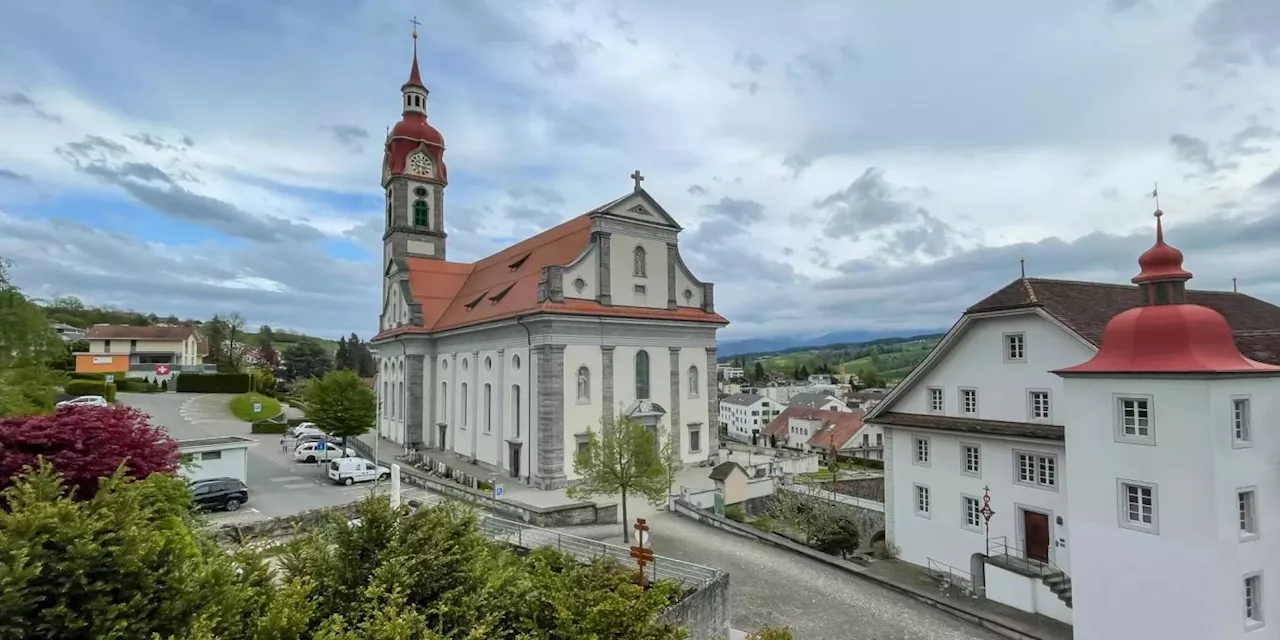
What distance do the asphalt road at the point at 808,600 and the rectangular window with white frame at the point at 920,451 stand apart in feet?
15.7

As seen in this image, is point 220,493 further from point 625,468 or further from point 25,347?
point 25,347

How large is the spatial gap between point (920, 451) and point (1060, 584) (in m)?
5.49

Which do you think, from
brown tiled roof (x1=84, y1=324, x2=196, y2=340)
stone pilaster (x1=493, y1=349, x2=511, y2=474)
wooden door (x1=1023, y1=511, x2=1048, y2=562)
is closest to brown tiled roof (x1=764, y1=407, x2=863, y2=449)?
stone pilaster (x1=493, y1=349, x2=511, y2=474)

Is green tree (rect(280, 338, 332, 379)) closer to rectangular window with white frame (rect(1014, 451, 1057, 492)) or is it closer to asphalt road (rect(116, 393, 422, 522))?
asphalt road (rect(116, 393, 422, 522))

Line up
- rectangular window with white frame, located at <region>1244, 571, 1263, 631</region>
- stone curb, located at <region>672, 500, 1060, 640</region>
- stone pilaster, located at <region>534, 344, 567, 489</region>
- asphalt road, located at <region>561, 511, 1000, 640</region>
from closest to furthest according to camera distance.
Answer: rectangular window with white frame, located at <region>1244, 571, 1263, 631</region>
asphalt road, located at <region>561, 511, 1000, 640</region>
stone curb, located at <region>672, 500, 1060, 640</region>
stone pilaster, located at <region>534, 344, 567, 489</region>

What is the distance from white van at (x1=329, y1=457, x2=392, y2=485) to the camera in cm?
2767

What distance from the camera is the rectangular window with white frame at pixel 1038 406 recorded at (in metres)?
17.4

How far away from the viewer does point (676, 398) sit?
31547mm

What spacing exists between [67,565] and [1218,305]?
27308 millimetres

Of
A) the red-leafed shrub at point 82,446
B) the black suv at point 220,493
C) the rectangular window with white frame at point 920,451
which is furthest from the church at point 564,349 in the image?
the red-leafed shrub at point 82,446

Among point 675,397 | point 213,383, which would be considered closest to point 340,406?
point 675,397

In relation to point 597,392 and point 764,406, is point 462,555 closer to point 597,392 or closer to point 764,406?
point 597,392

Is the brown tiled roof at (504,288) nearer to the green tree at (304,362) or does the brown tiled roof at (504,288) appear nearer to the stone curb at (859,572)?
the stone curb at (859,572)

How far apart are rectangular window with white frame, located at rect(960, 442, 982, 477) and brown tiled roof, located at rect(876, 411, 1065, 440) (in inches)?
20.4
